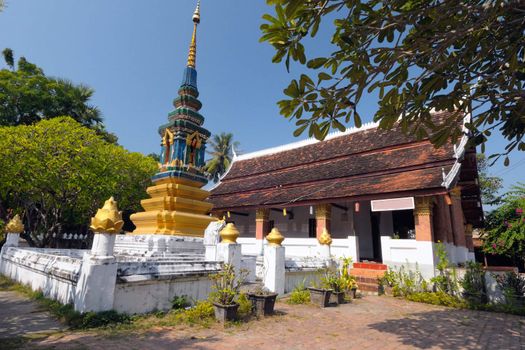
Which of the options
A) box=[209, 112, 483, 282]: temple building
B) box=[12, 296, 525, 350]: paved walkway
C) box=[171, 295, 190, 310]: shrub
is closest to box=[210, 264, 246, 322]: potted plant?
box=[12, 296, 525, 350]: paved walkway

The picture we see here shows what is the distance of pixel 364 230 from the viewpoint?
1452cm

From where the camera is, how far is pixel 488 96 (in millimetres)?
3490

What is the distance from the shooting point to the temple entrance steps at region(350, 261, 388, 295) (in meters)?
9.27

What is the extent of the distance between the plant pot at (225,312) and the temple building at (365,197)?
5.19m

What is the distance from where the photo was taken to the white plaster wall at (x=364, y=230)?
14223 mm

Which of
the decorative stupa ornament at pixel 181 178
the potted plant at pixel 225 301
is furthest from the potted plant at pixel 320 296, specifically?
the decorative stupa ornament at pixel 181 178

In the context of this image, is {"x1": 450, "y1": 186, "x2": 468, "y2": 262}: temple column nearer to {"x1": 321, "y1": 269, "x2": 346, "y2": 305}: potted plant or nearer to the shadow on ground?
the shadow on ground

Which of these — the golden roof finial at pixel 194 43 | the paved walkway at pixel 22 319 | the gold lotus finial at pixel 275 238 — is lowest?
the paved walkway at pixel 22 319

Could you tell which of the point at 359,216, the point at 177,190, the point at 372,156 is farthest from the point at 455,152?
the point at 177,190

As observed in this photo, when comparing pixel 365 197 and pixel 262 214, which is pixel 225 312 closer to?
pixel 365 197

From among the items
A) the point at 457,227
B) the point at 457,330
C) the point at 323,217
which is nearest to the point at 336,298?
the point at 457,330

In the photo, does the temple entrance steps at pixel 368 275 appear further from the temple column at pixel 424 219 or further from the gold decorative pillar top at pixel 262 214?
the gold decorative pillar top at pixel 262 214

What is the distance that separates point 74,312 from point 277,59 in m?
4.58

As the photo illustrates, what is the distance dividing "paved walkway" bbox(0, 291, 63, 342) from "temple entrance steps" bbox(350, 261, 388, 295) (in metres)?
8.09
